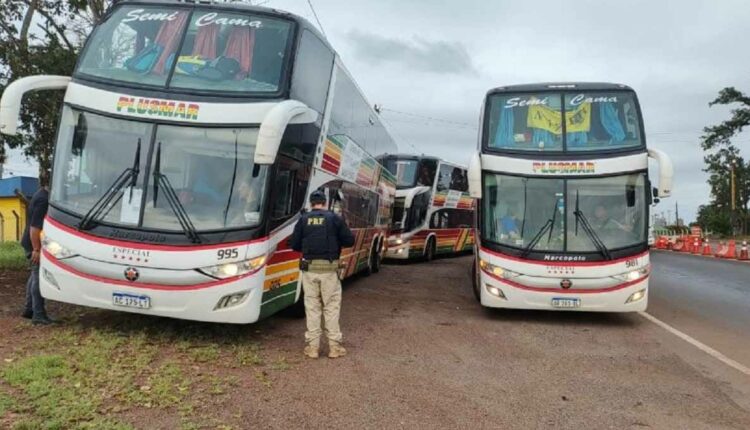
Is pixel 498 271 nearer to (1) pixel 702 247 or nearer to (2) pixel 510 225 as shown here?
(2) pixel 510 225

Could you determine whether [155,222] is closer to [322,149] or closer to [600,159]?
[322,149]

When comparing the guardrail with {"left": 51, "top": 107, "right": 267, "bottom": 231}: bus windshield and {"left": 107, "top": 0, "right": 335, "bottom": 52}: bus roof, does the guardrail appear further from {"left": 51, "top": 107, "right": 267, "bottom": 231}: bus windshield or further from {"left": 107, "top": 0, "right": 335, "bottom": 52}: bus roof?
{"left": 51, "top": 107, "right": 267, "bottom": 231}: bus windshield

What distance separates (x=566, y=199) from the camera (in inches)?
389

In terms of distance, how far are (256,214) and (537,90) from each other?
573cm

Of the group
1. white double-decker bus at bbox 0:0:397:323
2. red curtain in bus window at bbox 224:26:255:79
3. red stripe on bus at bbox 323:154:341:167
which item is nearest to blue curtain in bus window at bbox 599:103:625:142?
red stripe on bus at bbox 323:154:341:167

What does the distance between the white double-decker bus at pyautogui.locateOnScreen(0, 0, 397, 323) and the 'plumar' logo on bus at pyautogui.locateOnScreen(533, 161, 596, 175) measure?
3.93 m

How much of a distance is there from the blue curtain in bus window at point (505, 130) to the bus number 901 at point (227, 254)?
16.8 feet

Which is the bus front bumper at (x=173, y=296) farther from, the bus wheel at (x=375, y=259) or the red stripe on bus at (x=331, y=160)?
the bus wheel at (x=375, y=259)

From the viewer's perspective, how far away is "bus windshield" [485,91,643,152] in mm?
10094

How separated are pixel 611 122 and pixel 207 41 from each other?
20.8 feet

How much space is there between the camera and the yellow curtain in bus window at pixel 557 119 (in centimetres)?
1026

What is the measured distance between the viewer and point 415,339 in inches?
324

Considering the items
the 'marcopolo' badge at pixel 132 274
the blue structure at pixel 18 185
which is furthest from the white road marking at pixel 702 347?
the blue structure at pixel 18 185

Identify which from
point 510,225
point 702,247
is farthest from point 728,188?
point 510,225
